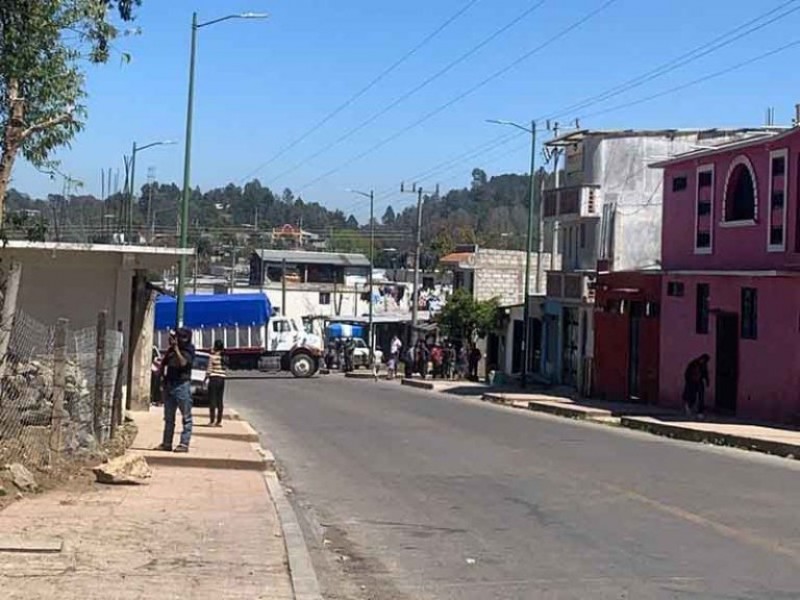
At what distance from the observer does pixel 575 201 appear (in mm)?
53594

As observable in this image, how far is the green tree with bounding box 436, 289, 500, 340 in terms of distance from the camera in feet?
227

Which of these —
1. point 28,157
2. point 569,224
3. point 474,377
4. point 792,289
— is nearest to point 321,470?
point 28,157

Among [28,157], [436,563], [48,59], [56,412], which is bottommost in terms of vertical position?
[436,563]

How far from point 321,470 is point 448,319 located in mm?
52275

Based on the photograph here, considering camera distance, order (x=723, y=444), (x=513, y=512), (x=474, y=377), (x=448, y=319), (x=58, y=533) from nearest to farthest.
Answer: (x=58, y=533)
(x=513, y=512)
(x=723, y=444)
(x=474, y=377)
(x=448, y=319)

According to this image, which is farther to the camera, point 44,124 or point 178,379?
point 178,379

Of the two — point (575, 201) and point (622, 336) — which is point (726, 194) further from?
point (575, 201)

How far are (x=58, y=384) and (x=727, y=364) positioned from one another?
24.2 meters

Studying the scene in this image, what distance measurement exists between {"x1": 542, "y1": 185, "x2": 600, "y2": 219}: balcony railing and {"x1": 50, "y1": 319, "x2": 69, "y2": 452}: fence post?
3971 centimetres

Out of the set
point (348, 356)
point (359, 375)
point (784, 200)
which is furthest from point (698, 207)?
point (348, 356)

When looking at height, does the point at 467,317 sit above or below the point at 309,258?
below

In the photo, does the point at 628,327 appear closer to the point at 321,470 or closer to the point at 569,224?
the point at 569,224

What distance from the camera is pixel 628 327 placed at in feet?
140

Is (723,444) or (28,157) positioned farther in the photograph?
(723,444)
